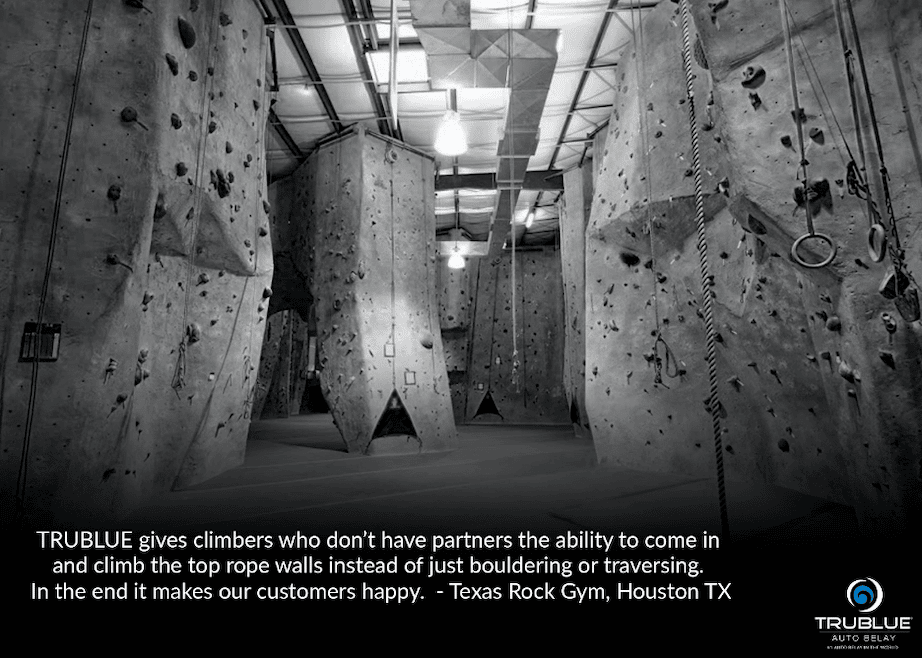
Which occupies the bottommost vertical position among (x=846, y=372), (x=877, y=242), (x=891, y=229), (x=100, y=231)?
(x=846, y=372)

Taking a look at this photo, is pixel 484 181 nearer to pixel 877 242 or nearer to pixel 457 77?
A: pixel 457 77

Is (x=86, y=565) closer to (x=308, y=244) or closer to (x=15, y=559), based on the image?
(x=15, y=559)

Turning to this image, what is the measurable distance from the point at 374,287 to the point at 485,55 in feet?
9.09

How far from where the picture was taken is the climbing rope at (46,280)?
7.25ft

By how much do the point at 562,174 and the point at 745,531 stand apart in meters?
5.88

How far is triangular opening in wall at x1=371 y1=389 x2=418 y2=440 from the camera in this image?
18.4 feet

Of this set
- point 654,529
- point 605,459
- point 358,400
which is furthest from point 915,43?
point 358,400

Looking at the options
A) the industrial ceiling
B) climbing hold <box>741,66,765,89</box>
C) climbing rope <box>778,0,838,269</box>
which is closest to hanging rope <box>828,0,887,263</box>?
climbing rope <box>778,0,838,269</box>

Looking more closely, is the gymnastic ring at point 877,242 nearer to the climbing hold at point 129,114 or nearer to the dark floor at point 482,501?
the dark floor at point 482,501

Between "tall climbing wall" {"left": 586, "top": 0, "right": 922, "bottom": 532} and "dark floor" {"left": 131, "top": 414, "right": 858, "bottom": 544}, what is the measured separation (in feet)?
1.13

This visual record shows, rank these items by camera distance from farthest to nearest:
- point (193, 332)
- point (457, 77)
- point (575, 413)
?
point (575, 413), point (457, 77), point (193, 332)

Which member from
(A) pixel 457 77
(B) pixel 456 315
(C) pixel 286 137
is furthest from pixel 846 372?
(B) pixel 456 315

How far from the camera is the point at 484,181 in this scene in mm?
7512

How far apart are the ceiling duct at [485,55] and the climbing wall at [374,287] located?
1.92 meters
